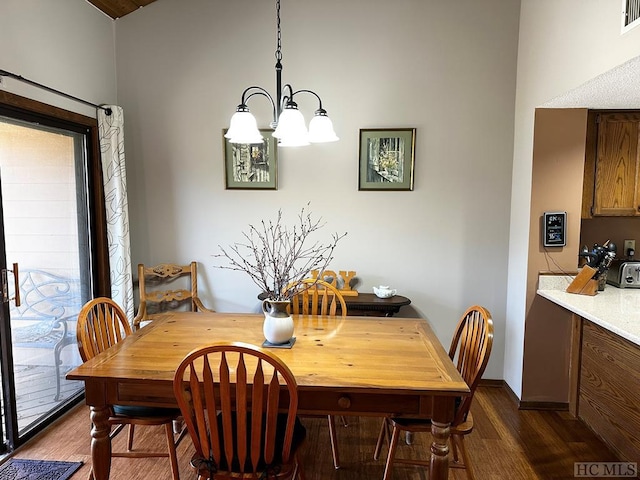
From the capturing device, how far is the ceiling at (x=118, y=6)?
3.00m

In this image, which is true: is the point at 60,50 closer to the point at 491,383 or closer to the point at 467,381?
the point at 467,381

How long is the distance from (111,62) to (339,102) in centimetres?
182

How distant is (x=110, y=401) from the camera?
5.56 ft

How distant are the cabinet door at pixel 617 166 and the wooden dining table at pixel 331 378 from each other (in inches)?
68.6

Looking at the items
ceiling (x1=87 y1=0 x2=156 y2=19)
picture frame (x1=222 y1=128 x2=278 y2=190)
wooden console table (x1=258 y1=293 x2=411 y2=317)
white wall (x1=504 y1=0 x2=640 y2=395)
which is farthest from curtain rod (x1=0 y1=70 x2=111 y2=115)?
white wall (x1=504 y1=0 x2=640 y2=395)

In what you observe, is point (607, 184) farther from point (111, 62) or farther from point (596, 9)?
point (111, 62)

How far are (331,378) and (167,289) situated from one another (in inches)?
87.6

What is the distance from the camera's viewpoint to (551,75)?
2.47m

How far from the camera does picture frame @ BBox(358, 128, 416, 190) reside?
313cm

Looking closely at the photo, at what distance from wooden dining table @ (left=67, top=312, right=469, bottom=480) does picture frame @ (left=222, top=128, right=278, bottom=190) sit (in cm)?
151

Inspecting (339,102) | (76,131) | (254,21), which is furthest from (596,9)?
(76,131)

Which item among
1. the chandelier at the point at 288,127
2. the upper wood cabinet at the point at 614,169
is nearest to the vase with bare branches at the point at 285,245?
the chandelier at the point at 288,127

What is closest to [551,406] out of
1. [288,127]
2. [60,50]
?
[288,127]

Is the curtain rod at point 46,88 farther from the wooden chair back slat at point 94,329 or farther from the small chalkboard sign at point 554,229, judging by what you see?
the small chalkboard sign at point 554,229
